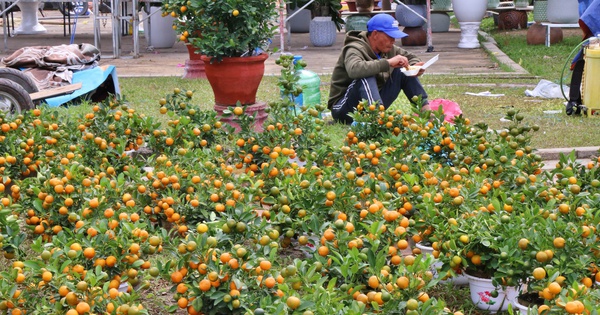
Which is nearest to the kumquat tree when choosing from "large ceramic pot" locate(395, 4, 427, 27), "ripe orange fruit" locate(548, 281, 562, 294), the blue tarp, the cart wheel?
"ripe orange fruit" locate(548, 281, 562, 294)

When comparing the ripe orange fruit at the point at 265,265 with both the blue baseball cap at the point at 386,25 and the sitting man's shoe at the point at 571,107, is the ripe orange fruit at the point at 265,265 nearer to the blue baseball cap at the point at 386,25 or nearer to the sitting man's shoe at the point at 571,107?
the blue baseball cap at the point at 386,25

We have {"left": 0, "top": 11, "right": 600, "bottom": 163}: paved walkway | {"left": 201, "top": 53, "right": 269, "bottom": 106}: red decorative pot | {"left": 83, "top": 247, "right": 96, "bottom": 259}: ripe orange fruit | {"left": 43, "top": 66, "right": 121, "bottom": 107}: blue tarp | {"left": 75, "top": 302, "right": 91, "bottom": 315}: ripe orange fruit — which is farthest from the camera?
{"left": 0, "top": 11, "right": 600, "bottom": 163}: paved walkway

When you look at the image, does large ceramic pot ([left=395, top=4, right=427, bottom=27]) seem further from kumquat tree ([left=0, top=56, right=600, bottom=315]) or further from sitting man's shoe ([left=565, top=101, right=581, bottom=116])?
kumquat tree ([left=0, top=56, right=600, bottom=315])

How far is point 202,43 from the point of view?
23.2 feet

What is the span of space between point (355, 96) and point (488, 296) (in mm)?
3800

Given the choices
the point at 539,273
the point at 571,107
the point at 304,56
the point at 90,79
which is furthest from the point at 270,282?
the point at 304,56

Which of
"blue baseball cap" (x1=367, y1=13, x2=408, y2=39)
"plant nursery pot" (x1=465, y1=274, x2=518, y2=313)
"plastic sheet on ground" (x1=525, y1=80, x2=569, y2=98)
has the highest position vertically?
"blue baseball cap" (x1=367, y1=13, x2=408, y2=39)

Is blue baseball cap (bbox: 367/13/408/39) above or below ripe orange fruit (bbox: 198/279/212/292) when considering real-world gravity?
above

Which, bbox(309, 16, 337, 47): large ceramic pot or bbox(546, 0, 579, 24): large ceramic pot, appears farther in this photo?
bbox(309, 16, 337, 47): large ceramic pot

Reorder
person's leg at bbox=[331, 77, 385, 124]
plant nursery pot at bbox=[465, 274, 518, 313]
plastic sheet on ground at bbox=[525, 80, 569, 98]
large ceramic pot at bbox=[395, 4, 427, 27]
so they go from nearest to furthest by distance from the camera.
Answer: plant nursery pot at bbox=[465, 274, 518, 313]
person's leg at bbox=[331, 77, 385, 124]
plastic sheet on ground at bbox=[525, 80, 569, 98]
large ceramic pot at bbox=[395, 4, 427, 27]

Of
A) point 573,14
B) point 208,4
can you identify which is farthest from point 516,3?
point 208,4

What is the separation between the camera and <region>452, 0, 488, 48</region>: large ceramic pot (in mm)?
14445

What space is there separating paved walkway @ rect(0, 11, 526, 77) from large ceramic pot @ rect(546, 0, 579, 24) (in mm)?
1110

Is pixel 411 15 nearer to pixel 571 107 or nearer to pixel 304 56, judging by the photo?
pixel 304 56
